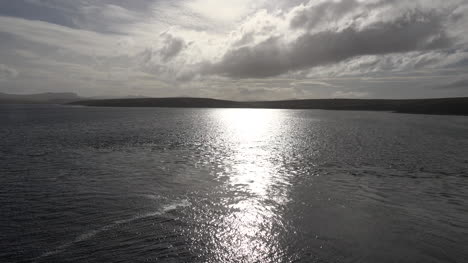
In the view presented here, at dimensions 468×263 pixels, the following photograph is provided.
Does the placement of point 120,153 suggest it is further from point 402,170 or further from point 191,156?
point 402,170

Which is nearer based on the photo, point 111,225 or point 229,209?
point 111,225

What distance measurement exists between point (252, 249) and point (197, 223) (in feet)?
15.4

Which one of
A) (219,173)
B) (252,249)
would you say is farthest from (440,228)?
(219,173)

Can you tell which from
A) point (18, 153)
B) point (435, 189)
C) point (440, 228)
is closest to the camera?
point (440, 228)

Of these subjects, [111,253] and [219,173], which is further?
[219,173]

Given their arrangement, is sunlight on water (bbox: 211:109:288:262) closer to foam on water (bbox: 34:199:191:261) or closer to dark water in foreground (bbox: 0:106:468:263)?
dark water in foreground (bbox: 0:106:468:263)

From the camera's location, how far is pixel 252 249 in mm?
15766

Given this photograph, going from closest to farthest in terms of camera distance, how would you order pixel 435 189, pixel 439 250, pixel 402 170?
pixel 439 250
pixel 435 189
pixel 402 170

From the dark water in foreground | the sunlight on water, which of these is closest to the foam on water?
the dark water in foreground

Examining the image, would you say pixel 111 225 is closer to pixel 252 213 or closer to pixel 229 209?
pixel 229 209

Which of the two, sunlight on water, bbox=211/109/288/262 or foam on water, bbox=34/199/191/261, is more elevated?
foam on water, bbox=34/199/191/261

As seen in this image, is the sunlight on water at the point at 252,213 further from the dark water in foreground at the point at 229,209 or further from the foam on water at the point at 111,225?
the foam on water at the point at 111,225

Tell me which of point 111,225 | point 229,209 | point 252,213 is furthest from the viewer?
point 229,209

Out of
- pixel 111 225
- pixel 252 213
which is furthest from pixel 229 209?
pixel 111 225
